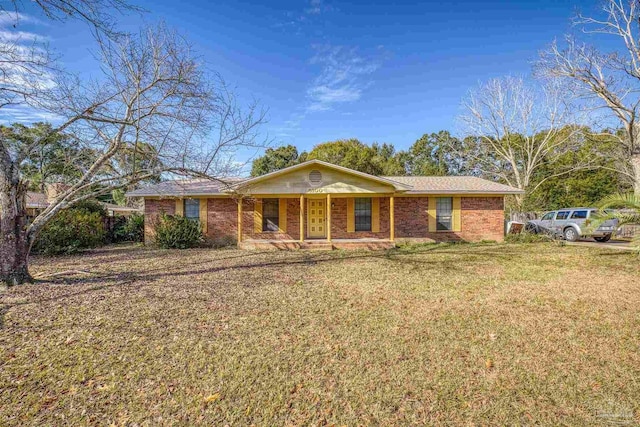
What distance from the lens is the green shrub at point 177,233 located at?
1305 centimetres

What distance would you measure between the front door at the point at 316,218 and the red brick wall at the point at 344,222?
55cm

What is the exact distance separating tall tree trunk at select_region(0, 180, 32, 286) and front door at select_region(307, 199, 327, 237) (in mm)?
10112

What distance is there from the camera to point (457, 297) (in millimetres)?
6109

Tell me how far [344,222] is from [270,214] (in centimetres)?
365

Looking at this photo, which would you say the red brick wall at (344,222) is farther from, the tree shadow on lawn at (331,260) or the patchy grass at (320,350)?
Result: the patchy grass at (320,350)

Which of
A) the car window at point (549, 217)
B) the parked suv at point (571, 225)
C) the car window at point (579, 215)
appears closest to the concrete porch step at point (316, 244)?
the parked suv at point (571, 225)

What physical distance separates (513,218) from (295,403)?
70.1 feet

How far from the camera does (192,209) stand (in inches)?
562

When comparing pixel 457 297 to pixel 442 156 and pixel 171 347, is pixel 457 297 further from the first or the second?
pixel 442 156

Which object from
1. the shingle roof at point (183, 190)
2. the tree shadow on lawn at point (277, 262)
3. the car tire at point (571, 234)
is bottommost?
the tree shadow on lawn at point (277, 262)

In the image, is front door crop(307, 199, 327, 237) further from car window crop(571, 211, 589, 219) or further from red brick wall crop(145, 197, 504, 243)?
car window crop(571, 211, 589, 219)

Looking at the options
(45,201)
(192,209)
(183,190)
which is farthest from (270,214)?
(45,201)

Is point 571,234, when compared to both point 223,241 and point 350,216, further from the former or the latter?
point 223,241

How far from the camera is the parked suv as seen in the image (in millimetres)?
14055
